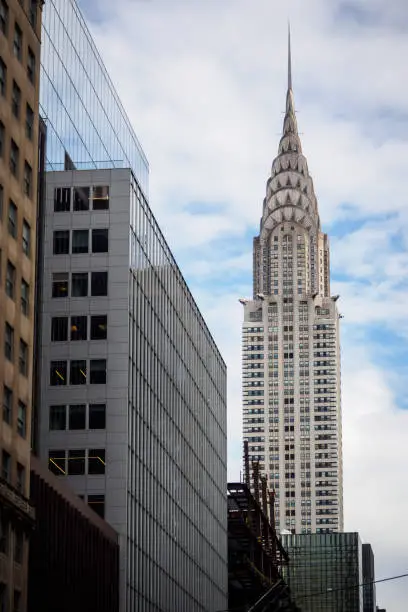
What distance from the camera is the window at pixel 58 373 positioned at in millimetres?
108438

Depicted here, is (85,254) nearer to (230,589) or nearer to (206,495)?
(206,495)

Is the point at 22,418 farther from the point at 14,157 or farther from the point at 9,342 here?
the point at 14,157

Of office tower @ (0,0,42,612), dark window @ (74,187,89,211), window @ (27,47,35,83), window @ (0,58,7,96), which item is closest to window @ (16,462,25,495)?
office tower @ (0,0,42,612)

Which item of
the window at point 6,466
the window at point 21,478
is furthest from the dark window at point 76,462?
the window at point 6,466

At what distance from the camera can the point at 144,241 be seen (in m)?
117

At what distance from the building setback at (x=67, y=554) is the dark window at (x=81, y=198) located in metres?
24.8

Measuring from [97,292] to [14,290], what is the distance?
3213cm

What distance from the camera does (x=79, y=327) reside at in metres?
110

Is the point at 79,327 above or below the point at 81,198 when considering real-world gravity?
below

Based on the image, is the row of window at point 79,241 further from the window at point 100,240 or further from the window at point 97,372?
the window at point 97,372

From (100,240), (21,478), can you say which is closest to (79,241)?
(100,240)

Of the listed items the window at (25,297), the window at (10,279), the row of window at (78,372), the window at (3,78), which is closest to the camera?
the window at (3,78)

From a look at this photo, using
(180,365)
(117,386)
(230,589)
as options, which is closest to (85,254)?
(117,386)

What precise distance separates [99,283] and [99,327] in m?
3.40
